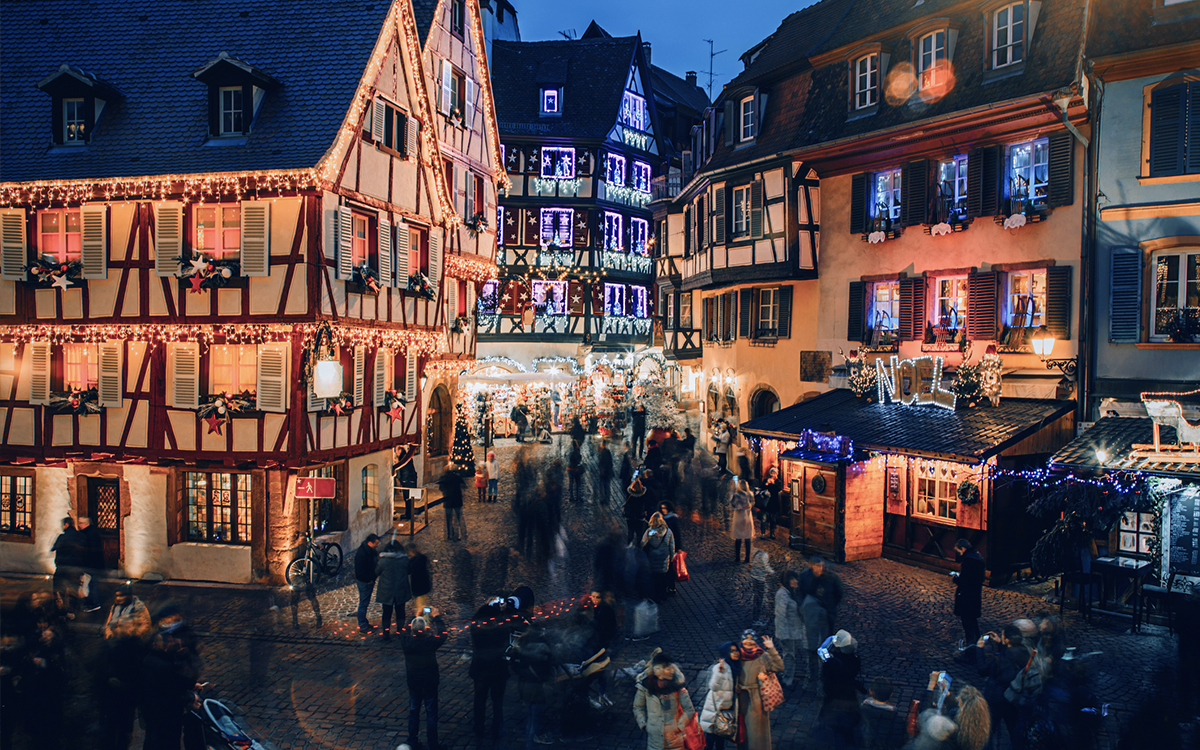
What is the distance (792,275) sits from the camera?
20.9 meters

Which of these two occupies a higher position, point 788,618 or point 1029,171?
point 1029,171

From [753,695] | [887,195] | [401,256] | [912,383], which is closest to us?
[753,695]

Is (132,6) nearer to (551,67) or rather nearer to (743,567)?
(743,567)

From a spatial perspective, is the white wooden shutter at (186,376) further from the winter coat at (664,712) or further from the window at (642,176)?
the window at (642,176)

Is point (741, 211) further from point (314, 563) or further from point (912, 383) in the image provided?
A: point (314, 563)

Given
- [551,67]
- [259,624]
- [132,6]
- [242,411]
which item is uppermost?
[551,67]

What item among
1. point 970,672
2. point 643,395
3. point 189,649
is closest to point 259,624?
point 189,649

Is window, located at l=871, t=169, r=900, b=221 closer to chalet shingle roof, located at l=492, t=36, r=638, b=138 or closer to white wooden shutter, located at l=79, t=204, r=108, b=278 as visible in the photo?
white wooden shutter, located at l=79, t=204, r=108, b=278

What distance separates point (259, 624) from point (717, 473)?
46.8ft

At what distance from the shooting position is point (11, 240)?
53.7 ft

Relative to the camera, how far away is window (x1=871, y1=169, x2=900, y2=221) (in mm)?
19281

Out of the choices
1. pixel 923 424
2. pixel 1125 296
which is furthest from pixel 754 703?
pixel 1125 296

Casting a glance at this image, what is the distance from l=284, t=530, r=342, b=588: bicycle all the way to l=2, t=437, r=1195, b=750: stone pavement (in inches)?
11.4

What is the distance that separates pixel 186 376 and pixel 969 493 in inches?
599
